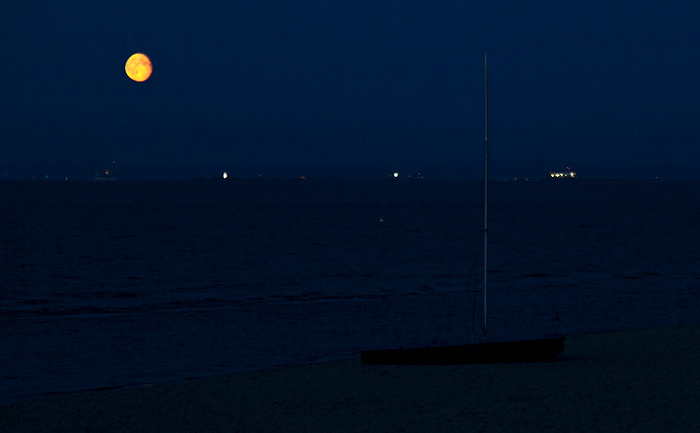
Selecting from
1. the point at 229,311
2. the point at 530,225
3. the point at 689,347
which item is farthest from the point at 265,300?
the point at 530,225

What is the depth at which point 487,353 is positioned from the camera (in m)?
18.8

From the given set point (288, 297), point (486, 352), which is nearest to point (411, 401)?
point (486, 352)

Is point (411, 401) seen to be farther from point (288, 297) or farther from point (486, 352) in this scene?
point (288, 297)

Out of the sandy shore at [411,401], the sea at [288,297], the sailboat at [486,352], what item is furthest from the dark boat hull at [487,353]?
the sea at [288,297]

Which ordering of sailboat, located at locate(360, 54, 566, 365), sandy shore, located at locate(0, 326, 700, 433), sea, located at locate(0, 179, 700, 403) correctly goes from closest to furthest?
sandy shore, located at locate(0, 326, 700, 433) → sailboat, located at locate(360, 54, 566, 365) → sea, located at locate(0, 179, 700, 403)

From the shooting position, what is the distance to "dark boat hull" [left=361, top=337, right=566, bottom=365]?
18844 mm

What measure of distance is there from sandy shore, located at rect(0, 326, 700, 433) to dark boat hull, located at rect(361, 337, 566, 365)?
0.95ft

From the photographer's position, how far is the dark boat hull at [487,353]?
1884 cm

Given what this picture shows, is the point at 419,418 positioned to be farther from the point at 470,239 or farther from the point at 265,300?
the point at 470,239

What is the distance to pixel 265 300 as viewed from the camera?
3669 cm

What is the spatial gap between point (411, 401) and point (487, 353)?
3857mm

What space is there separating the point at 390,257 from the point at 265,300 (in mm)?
24875

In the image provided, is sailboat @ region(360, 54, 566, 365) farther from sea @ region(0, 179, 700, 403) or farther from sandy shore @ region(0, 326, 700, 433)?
sea @ region(0, 179, 700, 403)

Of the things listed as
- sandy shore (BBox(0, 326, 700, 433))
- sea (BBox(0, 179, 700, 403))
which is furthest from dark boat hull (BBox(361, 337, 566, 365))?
sea (BBox(0, 179, 700, 403))
